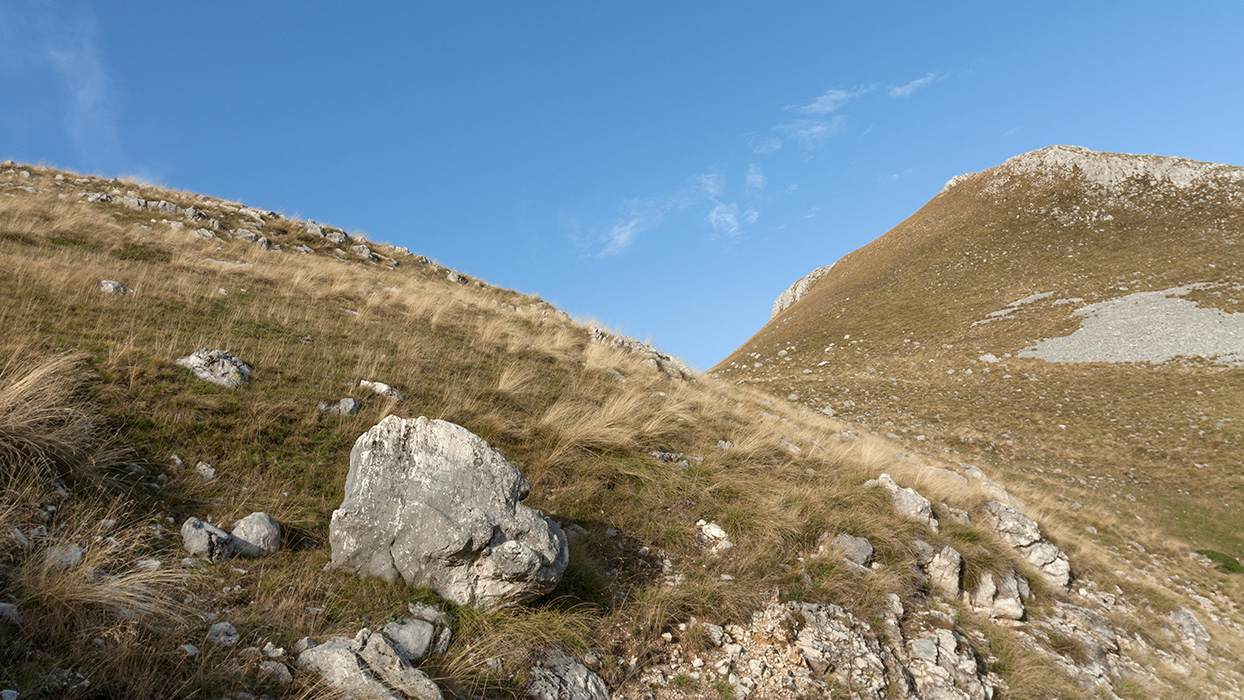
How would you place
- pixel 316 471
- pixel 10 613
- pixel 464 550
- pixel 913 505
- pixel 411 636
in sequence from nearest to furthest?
pixel 10 613 < pixel 411 636 < pixel 464 550 < pixel 316 471 < pixel 913 505

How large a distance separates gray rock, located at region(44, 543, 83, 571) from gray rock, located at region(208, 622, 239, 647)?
1.04m

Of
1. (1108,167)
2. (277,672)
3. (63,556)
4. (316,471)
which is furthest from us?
(1108,167)

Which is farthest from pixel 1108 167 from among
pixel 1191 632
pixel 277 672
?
pixel 277 672

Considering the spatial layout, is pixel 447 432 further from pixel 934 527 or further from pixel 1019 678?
pixel 934 527

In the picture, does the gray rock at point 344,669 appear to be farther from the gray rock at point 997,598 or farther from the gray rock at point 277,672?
the gray rock at point 997,598

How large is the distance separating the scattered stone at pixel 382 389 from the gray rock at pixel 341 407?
0.52 meters

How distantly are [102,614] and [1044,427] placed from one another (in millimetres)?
29771

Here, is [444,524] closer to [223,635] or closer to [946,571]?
[223,635]

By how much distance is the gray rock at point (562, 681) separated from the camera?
4105mm

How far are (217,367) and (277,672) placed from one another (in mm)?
5014

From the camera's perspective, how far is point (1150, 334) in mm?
29547

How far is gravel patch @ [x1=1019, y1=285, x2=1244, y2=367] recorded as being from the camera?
27.4 m

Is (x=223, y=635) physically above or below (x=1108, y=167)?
below

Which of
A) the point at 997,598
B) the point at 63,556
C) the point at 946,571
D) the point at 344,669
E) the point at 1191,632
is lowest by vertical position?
the point at 1191,632
